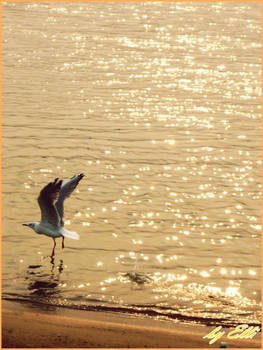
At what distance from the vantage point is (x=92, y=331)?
37.9ft

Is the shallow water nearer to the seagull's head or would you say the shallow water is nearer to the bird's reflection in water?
the bird's reflection in water

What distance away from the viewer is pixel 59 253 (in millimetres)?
15031

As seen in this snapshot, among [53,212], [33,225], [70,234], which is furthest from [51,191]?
[33,225]

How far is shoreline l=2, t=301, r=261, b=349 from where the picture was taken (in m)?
11.1

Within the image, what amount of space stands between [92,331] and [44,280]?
8.19ft

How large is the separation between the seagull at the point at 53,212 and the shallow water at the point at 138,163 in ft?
1.60

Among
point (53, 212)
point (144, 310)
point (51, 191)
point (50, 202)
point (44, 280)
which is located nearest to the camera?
point (144, 310)

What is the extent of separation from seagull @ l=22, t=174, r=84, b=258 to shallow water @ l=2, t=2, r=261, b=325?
1.60ft

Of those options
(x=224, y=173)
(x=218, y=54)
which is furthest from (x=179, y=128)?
(x=218, y=54)

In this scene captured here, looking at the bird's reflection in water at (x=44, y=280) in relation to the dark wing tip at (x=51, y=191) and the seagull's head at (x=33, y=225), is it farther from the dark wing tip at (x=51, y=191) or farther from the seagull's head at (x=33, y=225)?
the dark wing tip at (x=51, y=191)

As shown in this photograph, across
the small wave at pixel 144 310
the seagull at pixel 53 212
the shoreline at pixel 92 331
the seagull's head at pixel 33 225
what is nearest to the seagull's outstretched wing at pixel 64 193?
the seagull at pixel 53 212

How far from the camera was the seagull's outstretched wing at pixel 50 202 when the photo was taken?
552 inches

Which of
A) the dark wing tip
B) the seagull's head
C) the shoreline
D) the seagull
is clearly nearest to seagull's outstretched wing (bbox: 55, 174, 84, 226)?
the seagull

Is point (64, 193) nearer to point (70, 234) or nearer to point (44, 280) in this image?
point (70, 234)
